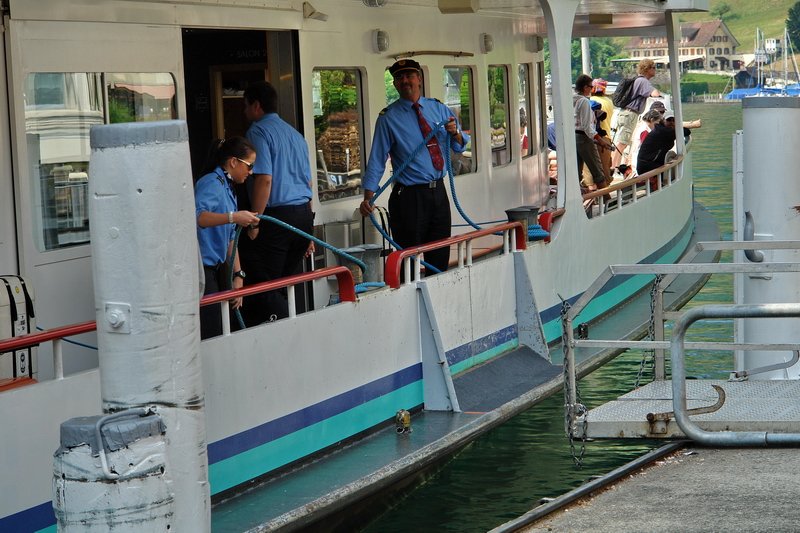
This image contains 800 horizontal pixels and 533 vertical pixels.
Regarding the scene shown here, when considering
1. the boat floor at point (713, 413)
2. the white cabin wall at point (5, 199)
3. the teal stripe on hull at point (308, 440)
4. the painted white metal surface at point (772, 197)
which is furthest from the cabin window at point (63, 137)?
the painted white metal surface at point (772, 197)

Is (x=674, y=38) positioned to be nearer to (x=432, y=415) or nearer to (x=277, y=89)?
(x=277, y=89)

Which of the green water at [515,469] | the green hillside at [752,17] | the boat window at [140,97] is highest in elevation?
the green hillside at [752,17]

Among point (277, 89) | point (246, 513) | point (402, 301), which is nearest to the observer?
point (246, 513)

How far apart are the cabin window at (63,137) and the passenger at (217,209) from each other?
1.97ft

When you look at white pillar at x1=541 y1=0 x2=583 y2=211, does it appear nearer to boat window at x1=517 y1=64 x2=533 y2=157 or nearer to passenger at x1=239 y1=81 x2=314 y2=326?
passenger at x1=239 y1=81 x2=314 y2=326

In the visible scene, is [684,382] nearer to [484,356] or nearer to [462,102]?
[484,356]

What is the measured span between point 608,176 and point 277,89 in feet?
23.3

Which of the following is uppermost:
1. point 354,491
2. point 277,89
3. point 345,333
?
point 277,89

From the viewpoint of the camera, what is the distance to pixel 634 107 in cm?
1914

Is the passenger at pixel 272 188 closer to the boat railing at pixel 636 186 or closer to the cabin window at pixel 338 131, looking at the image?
the cabin window at pixel 338 131

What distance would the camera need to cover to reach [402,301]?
25.4 ft

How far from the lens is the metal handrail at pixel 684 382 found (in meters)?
5.59

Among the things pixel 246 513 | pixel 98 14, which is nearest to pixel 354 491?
pixel 246 513

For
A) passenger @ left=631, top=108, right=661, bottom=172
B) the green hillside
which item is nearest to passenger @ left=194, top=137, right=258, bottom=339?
passenger @ left=631, top=108, right=661, bottom=172
